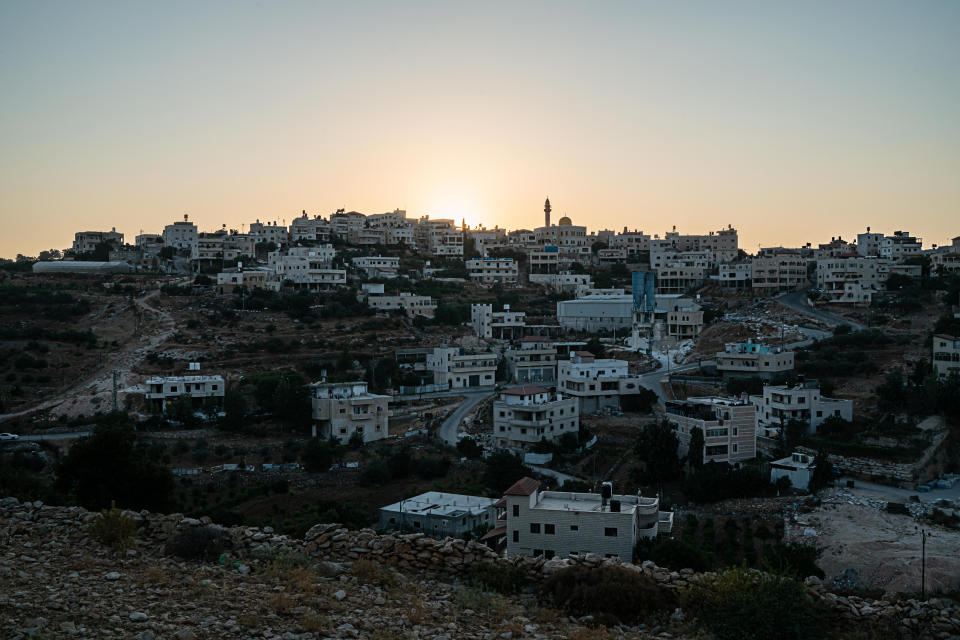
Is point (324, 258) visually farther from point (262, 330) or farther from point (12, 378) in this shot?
point (12, 378)

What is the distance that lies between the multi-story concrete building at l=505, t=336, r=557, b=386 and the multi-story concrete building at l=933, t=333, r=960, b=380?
16.2 meters

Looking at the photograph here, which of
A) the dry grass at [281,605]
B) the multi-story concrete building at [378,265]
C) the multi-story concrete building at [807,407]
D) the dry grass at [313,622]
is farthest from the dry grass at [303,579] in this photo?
the multi-story concrete building at [378,265]

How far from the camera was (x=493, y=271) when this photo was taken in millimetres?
58750

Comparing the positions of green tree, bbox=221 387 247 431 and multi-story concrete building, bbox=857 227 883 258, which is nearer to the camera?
green tree, bbox=221 387 247 431

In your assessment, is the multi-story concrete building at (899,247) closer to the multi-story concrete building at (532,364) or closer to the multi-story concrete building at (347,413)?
the multi-story concrete building at (532,364)

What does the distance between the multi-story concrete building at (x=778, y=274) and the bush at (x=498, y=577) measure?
152 ft

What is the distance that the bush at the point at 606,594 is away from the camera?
19.2 ft

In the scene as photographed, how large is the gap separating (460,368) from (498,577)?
101 feet

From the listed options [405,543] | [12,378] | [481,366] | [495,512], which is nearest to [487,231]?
[481,366]

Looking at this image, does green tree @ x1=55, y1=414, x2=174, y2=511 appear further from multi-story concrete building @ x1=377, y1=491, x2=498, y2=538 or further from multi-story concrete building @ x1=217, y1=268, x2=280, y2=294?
multi-story concrete building @ x1=217, y1=268, x2=280, y2=294

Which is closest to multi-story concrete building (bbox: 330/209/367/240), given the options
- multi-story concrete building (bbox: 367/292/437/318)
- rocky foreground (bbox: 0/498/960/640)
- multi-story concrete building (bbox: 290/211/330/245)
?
multi-story concrete building (bbox: 290/211/330/245)

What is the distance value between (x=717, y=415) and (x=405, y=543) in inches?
747

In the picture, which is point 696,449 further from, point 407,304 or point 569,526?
point 407,304

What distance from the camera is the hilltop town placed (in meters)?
11.3
